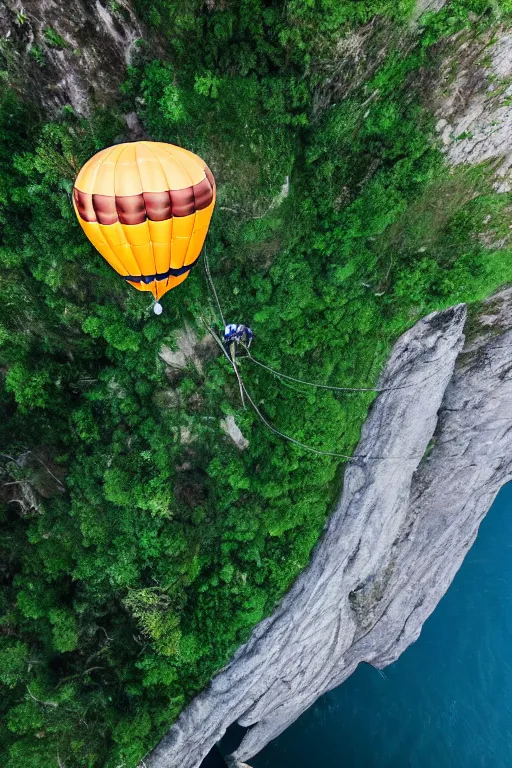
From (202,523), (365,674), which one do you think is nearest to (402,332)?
(202,523)

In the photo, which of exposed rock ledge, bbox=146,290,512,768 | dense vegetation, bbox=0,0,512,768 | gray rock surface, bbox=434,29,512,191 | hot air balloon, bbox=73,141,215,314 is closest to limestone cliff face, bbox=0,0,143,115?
dense vegetation, bbox=0,0,512,768

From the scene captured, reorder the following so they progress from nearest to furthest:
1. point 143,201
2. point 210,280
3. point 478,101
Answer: point 143,201
point 478,101
point 210,280

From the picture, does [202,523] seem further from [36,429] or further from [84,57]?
[84,57]

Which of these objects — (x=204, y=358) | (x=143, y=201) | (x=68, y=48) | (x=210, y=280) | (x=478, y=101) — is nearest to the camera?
(x=143, y=201)

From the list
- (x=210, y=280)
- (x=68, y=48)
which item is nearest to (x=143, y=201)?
(x=210, y=280)

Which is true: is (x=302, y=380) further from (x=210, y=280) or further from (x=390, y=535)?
(x=390, y=535)

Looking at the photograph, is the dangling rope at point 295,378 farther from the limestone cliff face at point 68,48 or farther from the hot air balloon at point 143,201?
the limestone cliff face at point 68,48

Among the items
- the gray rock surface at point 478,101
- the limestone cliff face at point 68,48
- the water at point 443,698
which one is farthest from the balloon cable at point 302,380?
the water at point 443,698

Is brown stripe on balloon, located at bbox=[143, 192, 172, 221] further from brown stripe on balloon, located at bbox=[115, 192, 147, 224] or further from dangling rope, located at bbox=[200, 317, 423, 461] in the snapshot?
dangling rope, located at bbox=[200, 317, 423, 461]
